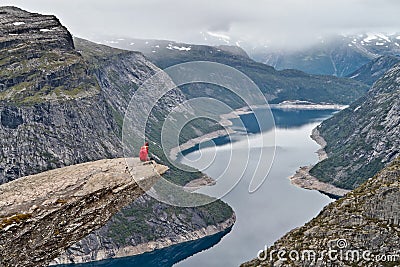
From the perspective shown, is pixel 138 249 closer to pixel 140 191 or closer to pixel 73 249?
pixel 73 249

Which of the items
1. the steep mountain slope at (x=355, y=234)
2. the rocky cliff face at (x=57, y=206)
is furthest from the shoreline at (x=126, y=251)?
the rocky cliff face at (x=57, y=206)

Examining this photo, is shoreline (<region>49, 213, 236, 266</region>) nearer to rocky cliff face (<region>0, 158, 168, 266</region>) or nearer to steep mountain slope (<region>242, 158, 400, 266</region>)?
steep mountain slope (<region>242, 158, 400, 266</region>)

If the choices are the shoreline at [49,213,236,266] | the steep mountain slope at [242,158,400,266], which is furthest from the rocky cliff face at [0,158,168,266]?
the shoreline at [49,213,236,266]

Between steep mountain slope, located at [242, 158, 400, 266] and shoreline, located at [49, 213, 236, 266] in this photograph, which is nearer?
steep mountain slope, located at [242, 158, 400, 266]

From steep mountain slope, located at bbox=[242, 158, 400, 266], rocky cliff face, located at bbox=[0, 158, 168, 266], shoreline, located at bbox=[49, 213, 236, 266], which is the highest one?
rocky cliff face, located at bbox=[0, 158, 168, 266]

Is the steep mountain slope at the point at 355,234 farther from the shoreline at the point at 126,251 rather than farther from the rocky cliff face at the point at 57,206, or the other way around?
the shoreline at the point at 126,251

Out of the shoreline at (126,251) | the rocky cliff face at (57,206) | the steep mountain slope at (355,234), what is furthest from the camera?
the shoreline at (126,251)

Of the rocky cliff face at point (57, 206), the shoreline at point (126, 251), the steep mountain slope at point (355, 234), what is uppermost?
the rocky cliff face at point (57, 206)
